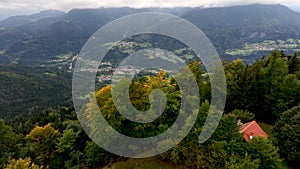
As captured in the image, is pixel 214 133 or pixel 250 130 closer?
pixel 214 133

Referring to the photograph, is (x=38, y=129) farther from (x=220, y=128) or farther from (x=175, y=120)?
(x=220, y=128)

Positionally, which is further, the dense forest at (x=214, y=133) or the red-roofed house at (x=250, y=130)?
the red-roofed house at (x=250, y=130)

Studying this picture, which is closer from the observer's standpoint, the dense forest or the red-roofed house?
the dense forest

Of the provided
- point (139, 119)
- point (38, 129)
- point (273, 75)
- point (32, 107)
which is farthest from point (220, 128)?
point (32, 107)

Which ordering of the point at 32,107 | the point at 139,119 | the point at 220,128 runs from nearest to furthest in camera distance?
the point at 220,128 < the point at 139,119 < the point at 32,107

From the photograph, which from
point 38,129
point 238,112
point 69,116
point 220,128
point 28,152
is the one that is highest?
point 220,128

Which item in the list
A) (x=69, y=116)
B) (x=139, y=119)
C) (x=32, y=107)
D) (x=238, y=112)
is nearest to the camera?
(x=139, y=119)

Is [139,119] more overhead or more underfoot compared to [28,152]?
more overhead

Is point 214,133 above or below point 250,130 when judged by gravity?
above
